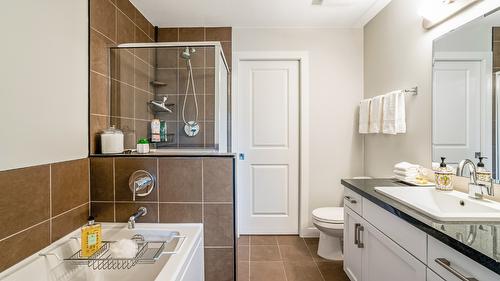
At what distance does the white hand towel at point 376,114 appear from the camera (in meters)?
2.23

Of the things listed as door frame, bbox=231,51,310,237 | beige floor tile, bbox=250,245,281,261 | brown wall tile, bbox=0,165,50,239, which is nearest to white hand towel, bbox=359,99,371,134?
door frame, bbox=231,51,310,237

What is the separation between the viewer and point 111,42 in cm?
185

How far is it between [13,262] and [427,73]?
8.64 feet

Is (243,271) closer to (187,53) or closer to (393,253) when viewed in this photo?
(393,253)

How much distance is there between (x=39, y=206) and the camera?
1.23 m

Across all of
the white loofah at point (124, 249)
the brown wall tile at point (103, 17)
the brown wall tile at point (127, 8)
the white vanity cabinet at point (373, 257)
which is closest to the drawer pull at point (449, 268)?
the white vanity cabinet at point (373, 257)

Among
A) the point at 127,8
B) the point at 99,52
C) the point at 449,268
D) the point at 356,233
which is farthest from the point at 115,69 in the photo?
the point at 449,268

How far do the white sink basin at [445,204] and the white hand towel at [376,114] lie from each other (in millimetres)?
804

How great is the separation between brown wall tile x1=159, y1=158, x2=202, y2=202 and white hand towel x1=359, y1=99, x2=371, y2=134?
1.74m

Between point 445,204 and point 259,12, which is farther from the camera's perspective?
point 259,12

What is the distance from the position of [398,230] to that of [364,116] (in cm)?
153

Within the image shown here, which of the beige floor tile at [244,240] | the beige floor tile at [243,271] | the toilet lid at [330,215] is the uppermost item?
the toilet lid at [330,215]

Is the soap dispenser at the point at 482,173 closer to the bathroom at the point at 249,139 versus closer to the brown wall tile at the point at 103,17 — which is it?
the bathroom at the point at 249,139

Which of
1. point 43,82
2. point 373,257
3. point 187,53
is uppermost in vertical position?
point 187,53
